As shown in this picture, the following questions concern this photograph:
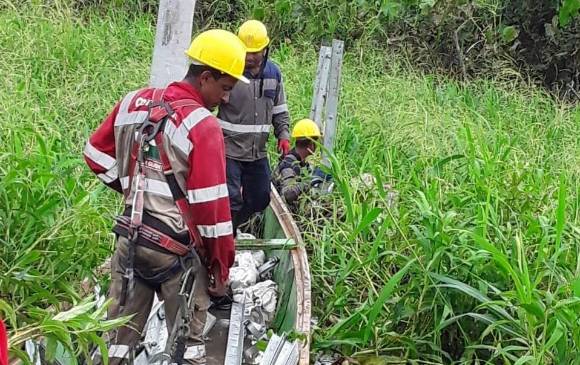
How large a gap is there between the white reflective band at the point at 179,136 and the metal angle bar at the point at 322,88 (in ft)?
11.6

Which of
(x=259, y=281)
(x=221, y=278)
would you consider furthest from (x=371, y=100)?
(x=221, y=278)

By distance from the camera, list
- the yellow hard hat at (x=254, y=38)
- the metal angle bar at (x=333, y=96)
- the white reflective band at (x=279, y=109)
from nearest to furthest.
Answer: the yellow hard hat at (x=254, y=38) < the white reflective band at (x=279, y=109) < the metal angle bar at (x=333, y=96)

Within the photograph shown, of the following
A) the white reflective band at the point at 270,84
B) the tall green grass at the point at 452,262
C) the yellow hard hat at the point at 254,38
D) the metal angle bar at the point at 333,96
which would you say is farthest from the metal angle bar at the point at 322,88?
the yellow hard hat at the point at 254,38

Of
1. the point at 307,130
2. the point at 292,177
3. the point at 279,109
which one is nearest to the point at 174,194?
the point at 292,177

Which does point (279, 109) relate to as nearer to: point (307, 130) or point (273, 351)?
point (307, 130)

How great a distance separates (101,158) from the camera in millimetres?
3900

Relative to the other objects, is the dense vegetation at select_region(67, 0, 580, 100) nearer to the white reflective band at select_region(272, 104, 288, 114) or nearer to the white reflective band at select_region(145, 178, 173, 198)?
the white reflective band at select_region(272, 104, 288, 114)

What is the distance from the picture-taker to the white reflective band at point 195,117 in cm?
350

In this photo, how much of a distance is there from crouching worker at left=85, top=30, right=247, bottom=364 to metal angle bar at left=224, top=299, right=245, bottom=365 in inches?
6.3

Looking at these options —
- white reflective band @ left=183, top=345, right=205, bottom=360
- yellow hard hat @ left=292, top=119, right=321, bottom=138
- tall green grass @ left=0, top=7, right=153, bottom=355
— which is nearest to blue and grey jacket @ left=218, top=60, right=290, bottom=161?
yellow hard hat @ left=292, top=119, right=321, bottom=138

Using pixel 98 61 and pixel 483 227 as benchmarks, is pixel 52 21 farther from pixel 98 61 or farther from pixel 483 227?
pixel 483 227

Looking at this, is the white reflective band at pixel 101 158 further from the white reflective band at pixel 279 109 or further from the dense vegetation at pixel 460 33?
the dense vegetation at pixel 460 33

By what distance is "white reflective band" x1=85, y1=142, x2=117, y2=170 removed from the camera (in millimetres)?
3898

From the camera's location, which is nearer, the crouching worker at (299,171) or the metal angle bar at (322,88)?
the crouching worker at (299,171)
